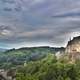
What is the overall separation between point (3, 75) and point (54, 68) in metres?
19.1

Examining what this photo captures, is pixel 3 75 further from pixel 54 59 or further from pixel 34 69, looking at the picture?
pixel 54 59

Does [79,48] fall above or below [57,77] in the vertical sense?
above

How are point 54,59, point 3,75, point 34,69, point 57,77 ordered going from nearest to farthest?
point 3,75 < point 57,77 < point 34,69 < point 54,59

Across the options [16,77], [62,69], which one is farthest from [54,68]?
[16,77]

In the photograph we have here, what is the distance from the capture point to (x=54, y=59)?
86.2 meters

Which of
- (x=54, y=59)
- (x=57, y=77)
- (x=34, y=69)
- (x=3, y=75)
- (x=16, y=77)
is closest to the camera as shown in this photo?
(x=3, y=75)

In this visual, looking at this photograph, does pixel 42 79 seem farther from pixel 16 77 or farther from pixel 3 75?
pixel 3 75

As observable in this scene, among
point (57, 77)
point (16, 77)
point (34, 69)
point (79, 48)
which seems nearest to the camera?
point (16, 77)

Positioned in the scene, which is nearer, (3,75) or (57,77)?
(3,75)

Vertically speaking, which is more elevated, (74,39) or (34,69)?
(74,39)

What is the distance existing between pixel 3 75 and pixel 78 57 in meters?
48.0

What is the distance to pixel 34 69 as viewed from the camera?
7300cm

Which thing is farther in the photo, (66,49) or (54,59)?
(66,49)

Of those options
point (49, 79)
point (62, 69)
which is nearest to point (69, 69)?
point (62, 69)
